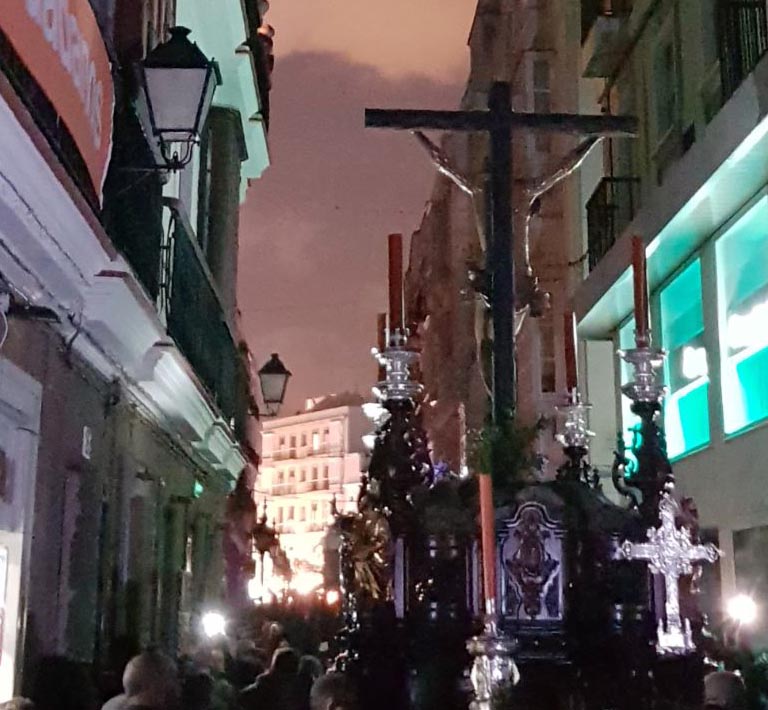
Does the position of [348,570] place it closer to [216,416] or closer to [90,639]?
[90,639]

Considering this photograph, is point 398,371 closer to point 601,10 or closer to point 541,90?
point 601,10

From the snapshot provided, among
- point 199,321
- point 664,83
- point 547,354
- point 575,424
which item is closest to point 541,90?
point 547,354

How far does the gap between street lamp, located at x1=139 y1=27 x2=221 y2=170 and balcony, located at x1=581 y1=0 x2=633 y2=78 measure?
30.6 ft

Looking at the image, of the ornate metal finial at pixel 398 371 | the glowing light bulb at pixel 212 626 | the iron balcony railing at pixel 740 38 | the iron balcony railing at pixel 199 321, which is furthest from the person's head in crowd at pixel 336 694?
the iron balcony railing at pixel 740 38

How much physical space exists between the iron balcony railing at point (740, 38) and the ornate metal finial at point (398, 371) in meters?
6.53

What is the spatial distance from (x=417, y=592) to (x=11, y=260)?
7.76ft

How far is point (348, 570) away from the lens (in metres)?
4.82

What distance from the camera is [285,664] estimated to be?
602cm

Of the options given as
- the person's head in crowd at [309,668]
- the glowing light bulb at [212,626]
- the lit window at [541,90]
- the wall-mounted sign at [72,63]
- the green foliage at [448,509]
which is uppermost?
the lit window at [541,90]

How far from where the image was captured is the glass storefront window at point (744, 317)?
1002cm

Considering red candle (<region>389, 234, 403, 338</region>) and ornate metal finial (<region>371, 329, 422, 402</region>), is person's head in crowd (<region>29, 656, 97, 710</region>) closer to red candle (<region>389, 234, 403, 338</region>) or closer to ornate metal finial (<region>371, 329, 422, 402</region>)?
ornate metal finial (<region>371, 329, 422, 402</region>)

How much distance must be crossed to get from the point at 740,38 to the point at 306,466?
60.0 meters

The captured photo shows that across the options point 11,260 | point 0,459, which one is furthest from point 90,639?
point 11,260

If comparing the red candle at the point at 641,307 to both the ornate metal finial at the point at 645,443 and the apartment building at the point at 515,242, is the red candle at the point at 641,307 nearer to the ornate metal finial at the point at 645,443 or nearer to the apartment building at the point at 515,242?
the ornate metal finial at the point at 645,443
